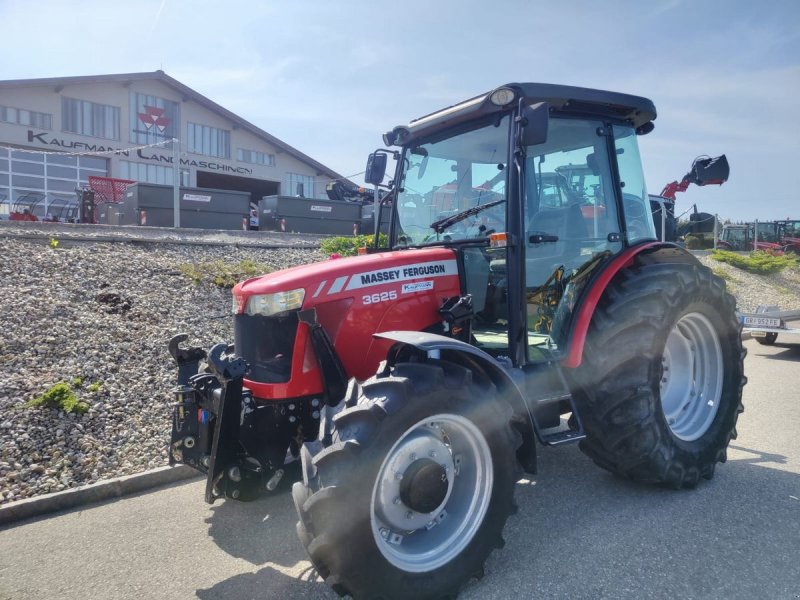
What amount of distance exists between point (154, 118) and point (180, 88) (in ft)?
6.64

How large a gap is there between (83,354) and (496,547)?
4.62m

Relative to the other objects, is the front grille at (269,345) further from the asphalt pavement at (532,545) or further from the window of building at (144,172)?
the window of building at (144,172)

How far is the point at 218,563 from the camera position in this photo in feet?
10.8


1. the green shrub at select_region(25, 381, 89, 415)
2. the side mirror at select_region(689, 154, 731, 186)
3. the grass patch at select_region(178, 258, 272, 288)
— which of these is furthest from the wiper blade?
the grass patch at select_region(178, 258, 272, 288)

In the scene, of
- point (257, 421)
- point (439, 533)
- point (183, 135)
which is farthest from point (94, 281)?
point (183, 135)

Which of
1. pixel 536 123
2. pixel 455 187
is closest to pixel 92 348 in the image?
pixel 455 187

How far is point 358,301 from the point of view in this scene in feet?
11.6

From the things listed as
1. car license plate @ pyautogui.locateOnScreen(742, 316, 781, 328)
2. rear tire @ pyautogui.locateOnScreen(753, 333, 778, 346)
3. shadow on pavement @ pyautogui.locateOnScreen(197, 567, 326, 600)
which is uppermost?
car license plate @ pyautogui.locateOnScreen(742, 316, 781, 328)

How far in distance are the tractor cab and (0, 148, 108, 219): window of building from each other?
844 inches

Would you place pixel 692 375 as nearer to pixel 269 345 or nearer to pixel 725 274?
pixel 269 345

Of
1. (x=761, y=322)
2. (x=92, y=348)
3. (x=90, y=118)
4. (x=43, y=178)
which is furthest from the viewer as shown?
(x=90, y=118)

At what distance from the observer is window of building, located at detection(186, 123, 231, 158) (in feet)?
102

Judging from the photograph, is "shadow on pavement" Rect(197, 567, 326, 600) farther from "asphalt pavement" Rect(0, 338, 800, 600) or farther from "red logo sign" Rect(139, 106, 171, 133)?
"red logo sign" Rect(139, 106, 171, 133)

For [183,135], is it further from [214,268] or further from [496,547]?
[496,547]
